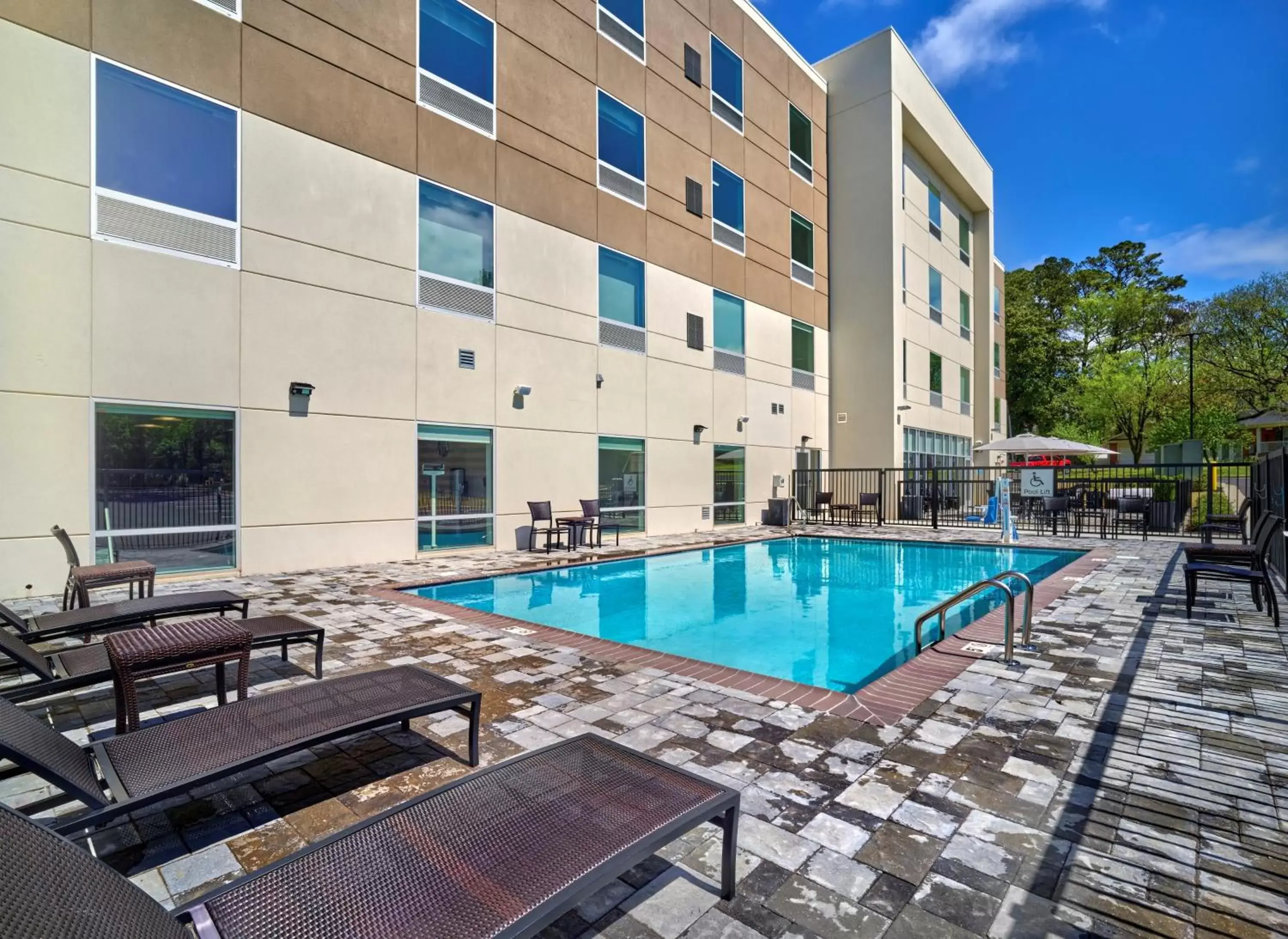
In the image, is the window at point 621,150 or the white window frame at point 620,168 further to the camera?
the window at point 621,150

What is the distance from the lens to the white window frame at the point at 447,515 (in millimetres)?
10219

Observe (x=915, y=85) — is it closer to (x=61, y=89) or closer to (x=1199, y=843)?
(x=61, y=89)

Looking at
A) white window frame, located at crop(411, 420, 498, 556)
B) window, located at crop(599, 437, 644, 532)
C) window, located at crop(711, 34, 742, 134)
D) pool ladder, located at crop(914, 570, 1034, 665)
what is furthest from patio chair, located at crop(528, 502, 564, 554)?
window, located at crop(711, 34, 742, 134)

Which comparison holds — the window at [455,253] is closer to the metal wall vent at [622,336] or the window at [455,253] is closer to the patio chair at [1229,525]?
the metal wall vent at [622,336]

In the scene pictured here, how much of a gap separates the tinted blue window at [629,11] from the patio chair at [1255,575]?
14446 mm

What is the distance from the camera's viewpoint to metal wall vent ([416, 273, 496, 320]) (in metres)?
10.4

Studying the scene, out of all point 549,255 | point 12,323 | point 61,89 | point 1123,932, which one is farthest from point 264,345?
point 1123,932

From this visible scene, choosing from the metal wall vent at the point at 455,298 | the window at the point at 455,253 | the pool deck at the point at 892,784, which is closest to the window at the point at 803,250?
the window at the point at 455,253

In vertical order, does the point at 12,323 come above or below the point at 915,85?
below

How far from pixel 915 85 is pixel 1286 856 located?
2384cm

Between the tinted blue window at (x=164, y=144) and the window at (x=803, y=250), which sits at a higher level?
the window at (x=803, y=250)

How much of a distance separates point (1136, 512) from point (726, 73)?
568 inches

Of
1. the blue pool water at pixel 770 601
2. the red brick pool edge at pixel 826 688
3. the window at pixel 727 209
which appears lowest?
the blue pool water at pixel 770 601

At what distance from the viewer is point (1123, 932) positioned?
1.86 m
